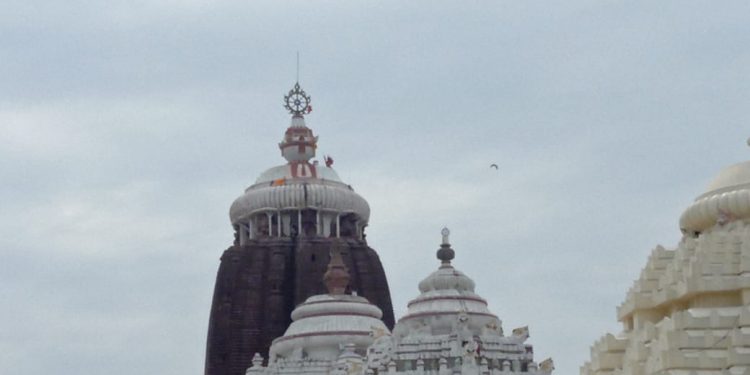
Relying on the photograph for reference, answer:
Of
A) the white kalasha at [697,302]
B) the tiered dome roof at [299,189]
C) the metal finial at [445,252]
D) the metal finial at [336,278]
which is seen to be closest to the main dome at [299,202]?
the tiered dome roof at [299,189]

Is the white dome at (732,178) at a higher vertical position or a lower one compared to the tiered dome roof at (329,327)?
lower

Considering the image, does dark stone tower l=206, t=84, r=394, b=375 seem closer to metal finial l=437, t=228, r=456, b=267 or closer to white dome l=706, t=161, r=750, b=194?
metal finial l=437, t=228, r=456, b=267

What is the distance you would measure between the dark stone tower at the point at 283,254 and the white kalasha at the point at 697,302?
4625 cm

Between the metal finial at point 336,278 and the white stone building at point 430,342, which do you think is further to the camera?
the metal finial at point 336,278

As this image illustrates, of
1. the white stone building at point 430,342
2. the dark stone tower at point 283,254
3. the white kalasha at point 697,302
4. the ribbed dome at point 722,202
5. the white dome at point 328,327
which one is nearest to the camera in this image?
the white kalasha at point 697,302

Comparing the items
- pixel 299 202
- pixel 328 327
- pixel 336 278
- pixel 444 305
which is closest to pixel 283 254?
pixel 299 202

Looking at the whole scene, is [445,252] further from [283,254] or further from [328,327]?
[283,254]

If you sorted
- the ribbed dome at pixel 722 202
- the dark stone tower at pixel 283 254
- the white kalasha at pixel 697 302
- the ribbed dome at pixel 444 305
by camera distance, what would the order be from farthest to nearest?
the dark stone tower at pixel 283 254
the ribbed dome at pixel 444 305
the ribbed dome at pixel 722 202
the white kalasha at pixel 697 302

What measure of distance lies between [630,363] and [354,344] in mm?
30960

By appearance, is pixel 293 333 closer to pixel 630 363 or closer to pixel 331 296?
pixel 331 296

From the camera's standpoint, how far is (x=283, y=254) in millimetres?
83250

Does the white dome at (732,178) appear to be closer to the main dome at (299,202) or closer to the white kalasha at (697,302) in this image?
the white kalasha at (697,302)

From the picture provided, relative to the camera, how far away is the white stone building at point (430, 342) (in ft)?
172

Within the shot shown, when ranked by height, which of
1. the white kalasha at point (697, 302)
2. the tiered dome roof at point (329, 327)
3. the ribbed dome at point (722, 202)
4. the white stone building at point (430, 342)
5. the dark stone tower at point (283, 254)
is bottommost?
the white kalasha at point (697, 302)
